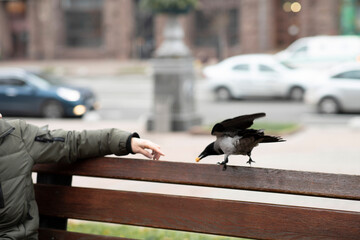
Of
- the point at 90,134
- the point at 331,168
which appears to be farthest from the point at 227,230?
the point at 331,168

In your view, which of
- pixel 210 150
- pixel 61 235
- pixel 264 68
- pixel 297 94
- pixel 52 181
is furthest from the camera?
pixel 264 68

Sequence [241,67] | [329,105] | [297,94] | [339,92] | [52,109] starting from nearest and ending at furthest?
[339,92] < [329,105] < [52,109] < [297,94] < [241,67]

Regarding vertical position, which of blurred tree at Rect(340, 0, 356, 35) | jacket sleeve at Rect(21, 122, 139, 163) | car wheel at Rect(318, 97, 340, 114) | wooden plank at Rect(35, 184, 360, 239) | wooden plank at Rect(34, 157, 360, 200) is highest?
blurred tree at Rect(340, 0, 356, 35)

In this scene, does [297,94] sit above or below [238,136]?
below

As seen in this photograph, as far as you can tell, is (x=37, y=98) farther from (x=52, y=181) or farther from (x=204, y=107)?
(x=52, y=181)

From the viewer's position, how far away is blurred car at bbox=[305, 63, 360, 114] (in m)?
16.8

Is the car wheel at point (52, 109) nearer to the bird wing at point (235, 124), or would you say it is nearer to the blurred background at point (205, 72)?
the blurred background at point (205, 72)

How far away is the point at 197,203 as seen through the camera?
129 inches

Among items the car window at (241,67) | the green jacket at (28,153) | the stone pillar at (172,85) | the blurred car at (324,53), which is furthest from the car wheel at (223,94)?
the green jacket at (28,153)

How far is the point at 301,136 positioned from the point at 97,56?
31344mm

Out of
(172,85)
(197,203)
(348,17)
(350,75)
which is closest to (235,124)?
(197,203)

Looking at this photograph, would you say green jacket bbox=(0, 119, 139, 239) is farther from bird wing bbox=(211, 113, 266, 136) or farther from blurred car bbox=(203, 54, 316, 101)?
blurred car bbox=(203, 54, 316, 101)

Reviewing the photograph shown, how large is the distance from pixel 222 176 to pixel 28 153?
3.34 ft

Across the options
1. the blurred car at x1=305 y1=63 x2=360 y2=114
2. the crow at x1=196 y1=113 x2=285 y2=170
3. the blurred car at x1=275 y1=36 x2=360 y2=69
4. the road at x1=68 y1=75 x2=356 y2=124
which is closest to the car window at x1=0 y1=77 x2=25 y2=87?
the road at x1=68 y1=75 x2=356 y2=124
